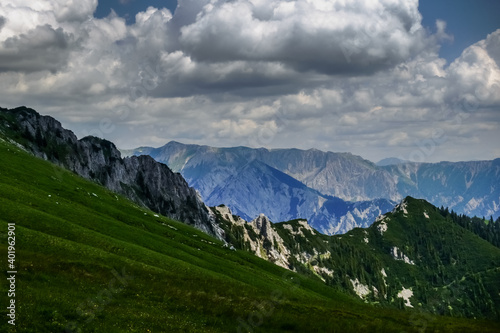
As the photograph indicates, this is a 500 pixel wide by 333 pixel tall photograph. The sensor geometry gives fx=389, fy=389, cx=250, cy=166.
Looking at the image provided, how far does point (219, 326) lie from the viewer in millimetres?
31641

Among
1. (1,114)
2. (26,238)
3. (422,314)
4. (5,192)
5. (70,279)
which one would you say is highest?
(1,114)

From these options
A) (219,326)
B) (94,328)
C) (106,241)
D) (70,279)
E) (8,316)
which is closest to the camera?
(8,316)

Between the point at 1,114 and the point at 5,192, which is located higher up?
the point at 1,114

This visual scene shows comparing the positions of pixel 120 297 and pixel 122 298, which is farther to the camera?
pixel 120 297

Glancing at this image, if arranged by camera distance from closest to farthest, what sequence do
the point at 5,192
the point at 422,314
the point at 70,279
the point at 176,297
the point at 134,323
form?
1. the point at 134,323
2. the point at 70,279
3. the point at 176,297
4. the point at 422,314
5. the point at 5,192

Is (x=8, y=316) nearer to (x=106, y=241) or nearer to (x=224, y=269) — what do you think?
(x=106, y=241)

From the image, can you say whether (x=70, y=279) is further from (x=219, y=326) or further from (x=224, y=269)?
(x=224, y=269)

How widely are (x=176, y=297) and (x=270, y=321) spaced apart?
9219 mm

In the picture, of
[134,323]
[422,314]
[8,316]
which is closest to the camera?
[8,316]

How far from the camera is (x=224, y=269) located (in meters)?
73.8

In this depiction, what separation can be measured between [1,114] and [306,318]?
677 ft

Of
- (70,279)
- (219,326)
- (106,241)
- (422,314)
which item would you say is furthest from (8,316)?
(422,314)

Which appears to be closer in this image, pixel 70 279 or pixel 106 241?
pixel 70 279

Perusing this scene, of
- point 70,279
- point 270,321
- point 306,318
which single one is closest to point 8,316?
point 70,279
